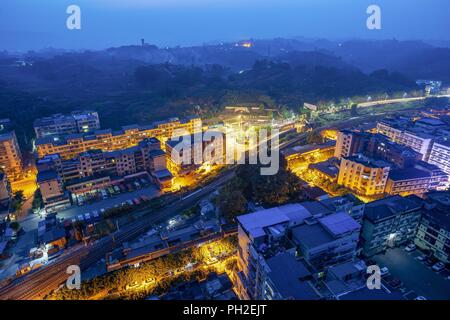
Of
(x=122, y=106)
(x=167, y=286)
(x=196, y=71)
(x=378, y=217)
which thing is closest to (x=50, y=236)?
(x=167, y=286)

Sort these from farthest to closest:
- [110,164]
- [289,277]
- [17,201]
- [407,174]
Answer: [110,164] < [407,174] < [17,201] < [289,277]

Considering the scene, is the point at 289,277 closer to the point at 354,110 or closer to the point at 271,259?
the point at 271,259

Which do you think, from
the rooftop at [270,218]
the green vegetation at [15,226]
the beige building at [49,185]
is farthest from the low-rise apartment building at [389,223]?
the green vegetation at [15,226]

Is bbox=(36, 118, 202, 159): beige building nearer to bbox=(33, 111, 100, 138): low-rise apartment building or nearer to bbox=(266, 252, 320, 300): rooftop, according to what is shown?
bbox=(33, 111, 100, 138): low-rise apartment building

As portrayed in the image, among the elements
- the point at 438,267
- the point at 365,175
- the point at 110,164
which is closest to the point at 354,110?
the point at 365,175

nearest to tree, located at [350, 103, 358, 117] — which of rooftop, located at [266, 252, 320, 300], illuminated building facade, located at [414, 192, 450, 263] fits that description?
illuminated building facade, located at [414, 192, 450, 263]
